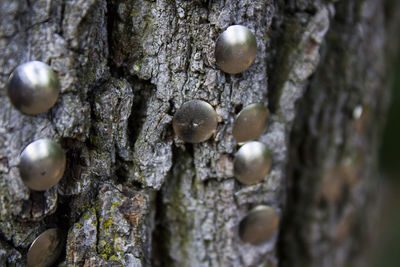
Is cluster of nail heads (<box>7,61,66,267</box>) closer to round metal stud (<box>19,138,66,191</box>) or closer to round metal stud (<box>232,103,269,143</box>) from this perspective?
round metal stud (<box>19,138,66,191</box>)

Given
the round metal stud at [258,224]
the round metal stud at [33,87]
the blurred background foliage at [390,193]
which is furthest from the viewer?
the blurred background foliage at [390,193]

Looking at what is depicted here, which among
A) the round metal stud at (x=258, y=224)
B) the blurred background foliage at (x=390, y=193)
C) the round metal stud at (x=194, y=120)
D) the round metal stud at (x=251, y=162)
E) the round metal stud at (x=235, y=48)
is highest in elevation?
the blurred background foliage at (x=390, y=193)

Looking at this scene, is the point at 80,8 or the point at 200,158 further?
the point at 200,158

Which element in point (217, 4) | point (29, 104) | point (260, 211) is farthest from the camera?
point (260, 211)

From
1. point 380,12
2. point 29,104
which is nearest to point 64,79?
Result: point 29,104

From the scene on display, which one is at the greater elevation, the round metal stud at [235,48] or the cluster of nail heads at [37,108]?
the round metal stud at [235,48]

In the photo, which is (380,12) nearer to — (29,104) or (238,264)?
(238,264)

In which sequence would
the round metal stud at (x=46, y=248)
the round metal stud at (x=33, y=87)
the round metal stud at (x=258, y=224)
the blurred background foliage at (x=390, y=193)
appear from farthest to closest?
1. the blurred background foliage at (x=390, y=193)
2. the round metal stud at (x=258, y=224)
3. the round metal stud at (x=46, y=248)
4. the round metal stud at (x=33, y=87)

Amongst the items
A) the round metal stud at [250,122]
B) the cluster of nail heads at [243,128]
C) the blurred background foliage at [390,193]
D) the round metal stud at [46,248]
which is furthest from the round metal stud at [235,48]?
the blurred background foliage at [390,193]

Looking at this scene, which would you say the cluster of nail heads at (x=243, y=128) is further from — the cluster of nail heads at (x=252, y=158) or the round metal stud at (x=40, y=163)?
the round metal stud at (x=40, y=163)
